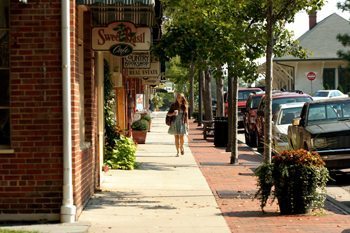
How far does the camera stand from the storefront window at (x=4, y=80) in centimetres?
952

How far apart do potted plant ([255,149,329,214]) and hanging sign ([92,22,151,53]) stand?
290 centimetres

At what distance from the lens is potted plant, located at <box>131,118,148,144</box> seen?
86.9 feet

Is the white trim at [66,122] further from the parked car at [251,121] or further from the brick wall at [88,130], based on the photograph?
the parked car at [251,121]

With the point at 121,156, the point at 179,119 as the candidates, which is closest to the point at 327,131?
the point at 121,156

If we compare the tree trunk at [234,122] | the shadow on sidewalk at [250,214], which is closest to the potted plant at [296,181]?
the shadow on sidewalk at [250,214]

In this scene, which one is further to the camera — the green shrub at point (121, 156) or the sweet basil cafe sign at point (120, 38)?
the green shrub at point (121, 156)

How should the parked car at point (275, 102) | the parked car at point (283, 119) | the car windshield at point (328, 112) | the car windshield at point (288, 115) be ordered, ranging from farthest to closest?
the parked car at point (275, 102), the car windshield at point (288, 115), the parked car at point (283, 119), the car windshield at point (328, 112)

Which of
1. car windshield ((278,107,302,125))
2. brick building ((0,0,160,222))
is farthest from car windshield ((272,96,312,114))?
brick building ((0,0,160,222))

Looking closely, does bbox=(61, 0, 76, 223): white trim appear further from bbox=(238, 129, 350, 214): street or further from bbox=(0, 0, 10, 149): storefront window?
bbox=(238, 129, 350, 214): street

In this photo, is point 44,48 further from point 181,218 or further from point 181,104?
point 181,104

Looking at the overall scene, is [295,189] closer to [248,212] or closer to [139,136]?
[248,212]

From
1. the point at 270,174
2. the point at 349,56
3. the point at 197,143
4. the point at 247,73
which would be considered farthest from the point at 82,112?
the point at 349,56

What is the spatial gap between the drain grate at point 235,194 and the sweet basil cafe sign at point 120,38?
2999mm

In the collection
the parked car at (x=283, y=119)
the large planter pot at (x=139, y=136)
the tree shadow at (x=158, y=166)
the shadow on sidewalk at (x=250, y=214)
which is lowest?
the tree shadow at (x=158, y=166)
